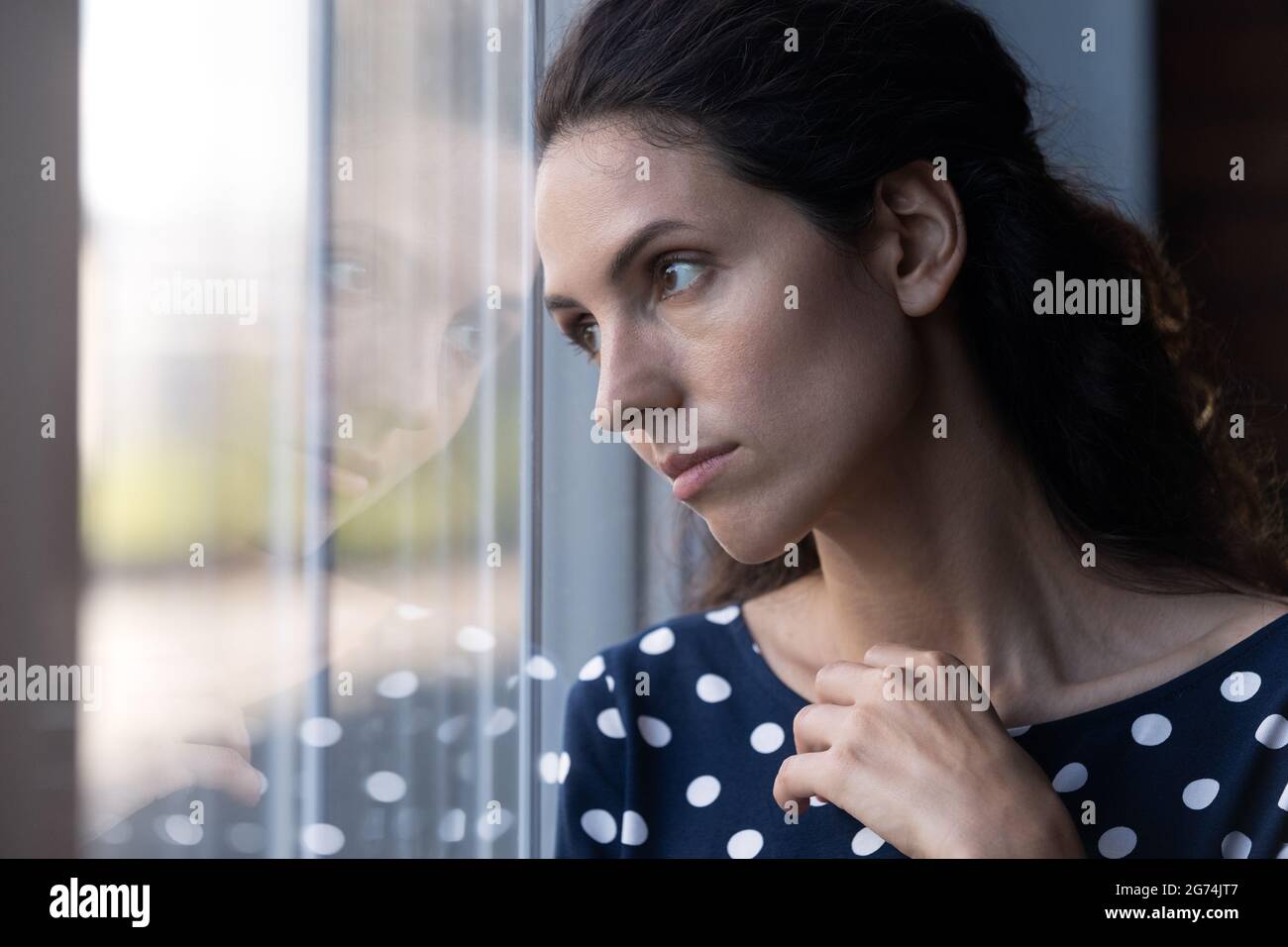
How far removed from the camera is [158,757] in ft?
2.84

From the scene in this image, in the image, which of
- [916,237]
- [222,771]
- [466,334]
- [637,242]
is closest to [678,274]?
[637,242]

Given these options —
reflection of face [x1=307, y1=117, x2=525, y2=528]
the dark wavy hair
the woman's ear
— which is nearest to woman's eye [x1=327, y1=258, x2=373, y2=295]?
reflection of face [x1=307, y1=117, x2=525, y2=528]

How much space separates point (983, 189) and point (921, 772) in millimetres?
421

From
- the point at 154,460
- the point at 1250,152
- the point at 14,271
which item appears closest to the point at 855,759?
the point at 154,460

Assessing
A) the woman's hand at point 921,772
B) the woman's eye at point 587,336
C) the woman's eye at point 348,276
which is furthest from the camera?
the woman's eye at point 348,276

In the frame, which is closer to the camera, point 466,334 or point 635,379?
point 635,379

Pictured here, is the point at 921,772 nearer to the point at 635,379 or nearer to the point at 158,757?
the point at 635,379

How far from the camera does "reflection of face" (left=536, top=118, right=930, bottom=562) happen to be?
2.39ft

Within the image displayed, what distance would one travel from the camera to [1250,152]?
130cm

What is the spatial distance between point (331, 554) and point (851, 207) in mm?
510

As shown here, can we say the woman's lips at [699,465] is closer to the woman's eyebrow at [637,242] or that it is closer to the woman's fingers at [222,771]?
the woman's eyebrow at [637,242]

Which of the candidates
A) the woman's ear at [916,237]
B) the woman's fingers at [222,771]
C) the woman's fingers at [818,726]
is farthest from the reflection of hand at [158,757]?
the woman's ear at [916,237]

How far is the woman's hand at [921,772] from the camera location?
0.68 metres

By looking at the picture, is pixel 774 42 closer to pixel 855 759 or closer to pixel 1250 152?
pixel 855 759
